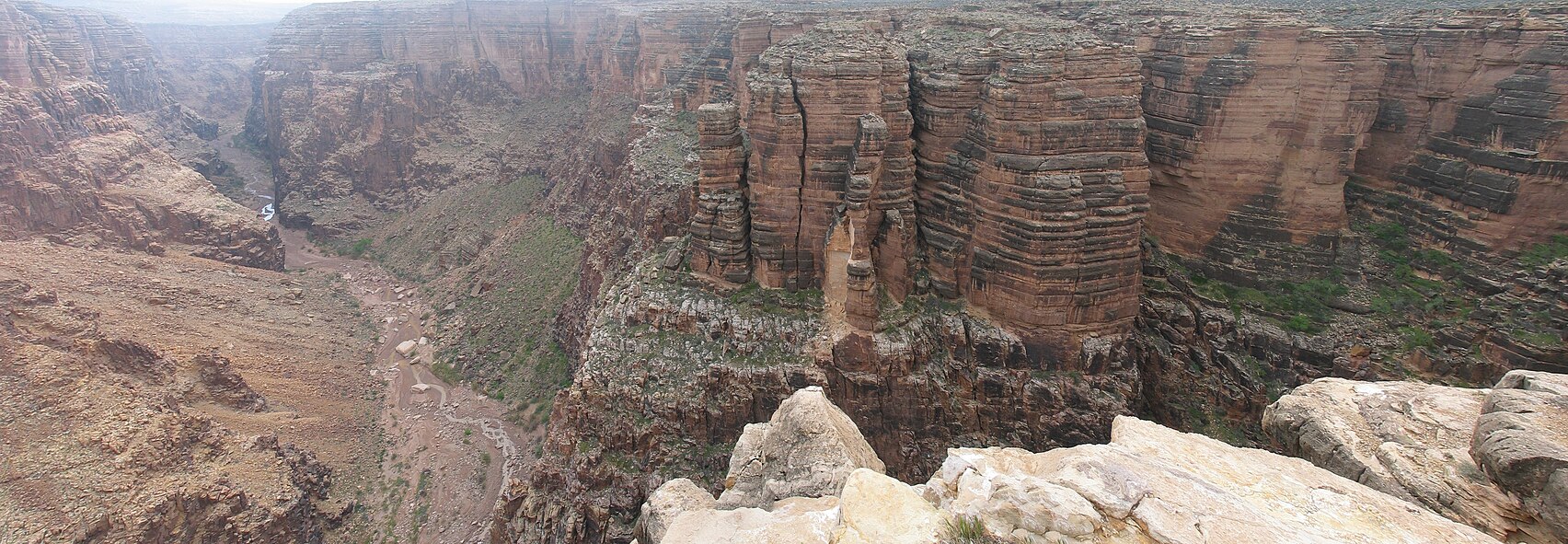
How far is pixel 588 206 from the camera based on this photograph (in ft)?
166

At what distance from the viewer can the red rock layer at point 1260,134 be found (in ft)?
81.4

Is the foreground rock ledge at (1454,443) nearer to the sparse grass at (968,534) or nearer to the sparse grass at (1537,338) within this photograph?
the sparse grass at (968,534)

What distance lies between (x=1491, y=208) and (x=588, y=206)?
1763 inches

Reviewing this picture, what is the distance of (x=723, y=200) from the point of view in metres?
27.7

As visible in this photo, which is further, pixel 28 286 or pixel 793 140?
pixel 28 286

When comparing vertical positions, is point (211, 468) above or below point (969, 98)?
below

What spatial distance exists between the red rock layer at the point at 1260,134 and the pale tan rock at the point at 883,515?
72.1 ft

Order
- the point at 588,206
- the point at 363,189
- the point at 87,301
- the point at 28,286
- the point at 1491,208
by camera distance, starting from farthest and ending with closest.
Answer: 1. the point at 363,189
2. the point at 588,206
3. the point at 87,301
4. the point at 28,286
5. the point at 1491,208

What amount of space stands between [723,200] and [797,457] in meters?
15.6

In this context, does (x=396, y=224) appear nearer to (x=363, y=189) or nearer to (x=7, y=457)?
(x=363, y=189)

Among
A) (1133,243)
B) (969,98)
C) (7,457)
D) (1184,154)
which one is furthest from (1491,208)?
(7,457)

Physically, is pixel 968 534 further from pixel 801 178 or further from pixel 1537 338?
pixel 1537 338

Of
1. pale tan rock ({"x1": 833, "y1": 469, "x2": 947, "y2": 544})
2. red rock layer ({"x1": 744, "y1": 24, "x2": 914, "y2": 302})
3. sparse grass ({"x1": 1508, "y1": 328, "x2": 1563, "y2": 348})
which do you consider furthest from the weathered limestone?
sparse grass ({"x1": 1508, "y1": 328, "x2": 1563, "y2": 348})

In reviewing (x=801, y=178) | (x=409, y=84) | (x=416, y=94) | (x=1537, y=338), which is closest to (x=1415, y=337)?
(x=1537, y=338)
